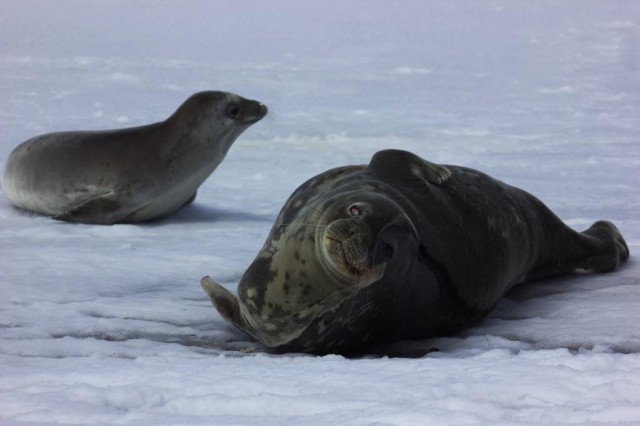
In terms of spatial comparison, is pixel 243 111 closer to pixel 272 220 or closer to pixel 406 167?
pixel 272 220

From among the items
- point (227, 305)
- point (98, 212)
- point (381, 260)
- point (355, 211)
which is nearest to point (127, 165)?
point (98, 212)

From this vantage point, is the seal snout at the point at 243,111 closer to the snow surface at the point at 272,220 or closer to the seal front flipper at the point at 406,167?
the snow surface at the point at 272,220

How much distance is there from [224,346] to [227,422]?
113cm

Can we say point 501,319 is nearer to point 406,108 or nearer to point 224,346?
point 224,346

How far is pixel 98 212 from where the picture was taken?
560 centimetres

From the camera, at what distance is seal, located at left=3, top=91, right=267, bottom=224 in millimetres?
5734

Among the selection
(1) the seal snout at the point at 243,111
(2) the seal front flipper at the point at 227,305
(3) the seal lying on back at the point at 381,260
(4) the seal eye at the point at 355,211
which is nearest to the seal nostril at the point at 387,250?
(3) the seal lying on back at the point at 381,260

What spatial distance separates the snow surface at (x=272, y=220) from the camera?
2.39 m

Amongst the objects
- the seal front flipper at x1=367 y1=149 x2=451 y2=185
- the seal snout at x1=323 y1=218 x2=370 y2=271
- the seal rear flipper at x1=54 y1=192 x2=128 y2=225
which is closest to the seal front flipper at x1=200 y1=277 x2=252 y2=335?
the seal snout at x1=323 y1=218 x2=370 y2=271

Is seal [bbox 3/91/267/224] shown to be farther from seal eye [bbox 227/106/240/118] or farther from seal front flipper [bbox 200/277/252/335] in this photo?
seal front flipper [bbox 200/277/252/335]

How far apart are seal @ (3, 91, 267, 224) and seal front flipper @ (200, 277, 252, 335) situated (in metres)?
2.16

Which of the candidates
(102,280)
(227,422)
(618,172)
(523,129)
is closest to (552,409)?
(227,422)

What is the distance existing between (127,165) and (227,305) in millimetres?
2504

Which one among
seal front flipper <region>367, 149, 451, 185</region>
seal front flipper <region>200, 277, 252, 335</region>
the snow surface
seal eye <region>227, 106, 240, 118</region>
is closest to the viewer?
the snow surface
